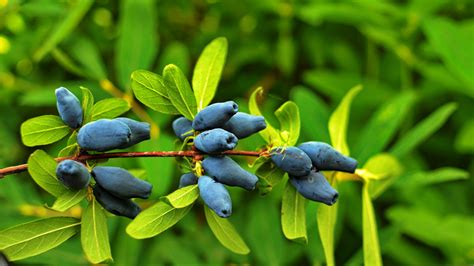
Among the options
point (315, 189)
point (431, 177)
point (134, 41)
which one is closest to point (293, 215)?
point (315, 189)

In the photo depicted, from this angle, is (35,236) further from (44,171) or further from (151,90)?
(151,90)

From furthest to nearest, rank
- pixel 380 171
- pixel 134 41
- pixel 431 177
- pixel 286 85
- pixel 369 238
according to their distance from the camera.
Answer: pixel 286 85 < pixel 134 41 < pixel 431 177 < pixel 380 171 < pixel 369 238

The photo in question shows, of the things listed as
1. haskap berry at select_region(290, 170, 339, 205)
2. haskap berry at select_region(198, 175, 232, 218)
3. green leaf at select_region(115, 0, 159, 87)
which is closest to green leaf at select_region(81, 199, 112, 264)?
haskap berry at select_region(198, 175, 232, 218)

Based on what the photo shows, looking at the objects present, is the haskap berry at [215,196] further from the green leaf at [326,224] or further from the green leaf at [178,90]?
the green leaf at [326,224]

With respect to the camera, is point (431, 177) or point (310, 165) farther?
point (431, 177)

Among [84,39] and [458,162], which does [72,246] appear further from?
[458,162]
